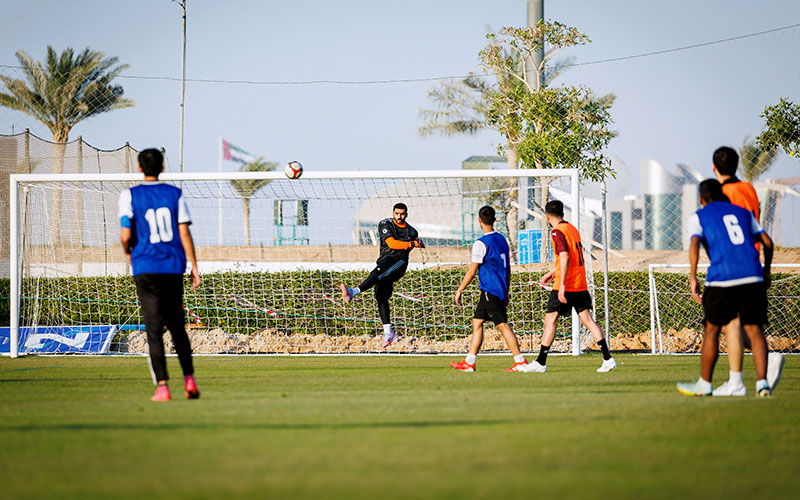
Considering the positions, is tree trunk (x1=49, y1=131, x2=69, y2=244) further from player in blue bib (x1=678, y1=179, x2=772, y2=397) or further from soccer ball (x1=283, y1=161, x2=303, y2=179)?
player in blue bib (x1=678, y1=179, x2=772, y2=397)

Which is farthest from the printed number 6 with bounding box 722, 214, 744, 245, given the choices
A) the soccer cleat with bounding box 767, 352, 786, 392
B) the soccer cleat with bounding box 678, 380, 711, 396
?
the soccer cleat with bounding box 678, 380, 711, 396

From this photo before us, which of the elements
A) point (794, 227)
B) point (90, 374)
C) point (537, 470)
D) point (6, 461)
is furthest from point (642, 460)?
point (794, 227)

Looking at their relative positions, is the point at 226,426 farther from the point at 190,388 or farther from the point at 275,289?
the point at 275,289

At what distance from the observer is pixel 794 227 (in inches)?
946

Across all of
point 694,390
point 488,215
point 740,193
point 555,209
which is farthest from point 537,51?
point 694,390

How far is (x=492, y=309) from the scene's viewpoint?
397 inches

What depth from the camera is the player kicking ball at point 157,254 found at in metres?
6.91

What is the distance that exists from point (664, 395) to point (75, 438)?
457 cm

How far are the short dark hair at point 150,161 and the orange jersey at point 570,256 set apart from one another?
4.68 meters

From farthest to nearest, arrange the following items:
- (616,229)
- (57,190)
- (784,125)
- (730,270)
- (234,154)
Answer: (234,154), (616,229), (784,125), (57,190), (730,270)

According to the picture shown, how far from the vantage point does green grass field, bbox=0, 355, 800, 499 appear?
3.48 meters

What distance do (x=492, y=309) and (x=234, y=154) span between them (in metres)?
70.6

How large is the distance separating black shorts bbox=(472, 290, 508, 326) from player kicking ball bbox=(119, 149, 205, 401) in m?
4.06

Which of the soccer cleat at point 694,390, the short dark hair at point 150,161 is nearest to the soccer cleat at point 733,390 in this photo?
the soccer cleat at point 694,390
